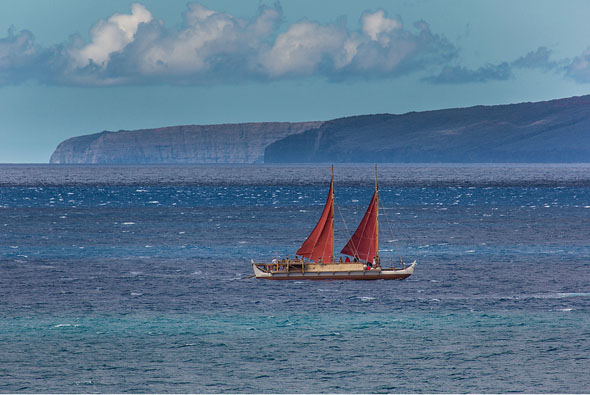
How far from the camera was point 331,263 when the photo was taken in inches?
2308

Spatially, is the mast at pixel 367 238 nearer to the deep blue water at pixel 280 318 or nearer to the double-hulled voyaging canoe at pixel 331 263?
the double-hulled voyaging canoe at pixel 331 263

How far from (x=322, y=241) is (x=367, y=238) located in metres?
3.08

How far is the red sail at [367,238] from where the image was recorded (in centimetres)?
5934

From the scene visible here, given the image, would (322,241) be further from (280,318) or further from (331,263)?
(280,318)

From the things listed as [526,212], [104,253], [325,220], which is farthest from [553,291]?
[526,212]

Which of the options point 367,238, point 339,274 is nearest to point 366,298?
point 339,274

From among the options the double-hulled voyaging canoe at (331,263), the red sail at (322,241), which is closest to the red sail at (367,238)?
the double-hulled voyaging canoe at (331,263)

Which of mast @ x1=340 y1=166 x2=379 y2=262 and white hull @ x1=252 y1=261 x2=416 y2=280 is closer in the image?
white hull @ x1=252 y1=261 x2=416 y2=280

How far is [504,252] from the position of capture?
2975 inches

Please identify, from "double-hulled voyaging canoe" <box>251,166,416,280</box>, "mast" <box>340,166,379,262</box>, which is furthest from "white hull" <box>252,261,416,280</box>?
"mast" <box>340,166,379,262</box>

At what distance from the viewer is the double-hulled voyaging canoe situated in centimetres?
5838

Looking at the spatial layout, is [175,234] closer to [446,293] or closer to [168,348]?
[446,293]

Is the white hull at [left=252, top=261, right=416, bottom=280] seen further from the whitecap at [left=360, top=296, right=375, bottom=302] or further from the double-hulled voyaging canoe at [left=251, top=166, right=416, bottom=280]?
the whitecap at [left=360, top=296, right=375, bottom=302]

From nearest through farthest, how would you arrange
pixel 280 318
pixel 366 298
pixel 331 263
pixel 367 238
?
1. pixel 280 318
2. pixel 366 298
3. pixel 331 263
4. pixel 367 238
